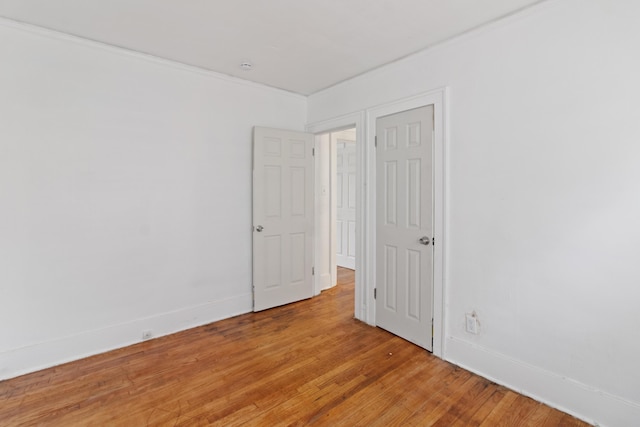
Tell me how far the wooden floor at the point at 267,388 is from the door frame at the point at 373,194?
0.40 metres

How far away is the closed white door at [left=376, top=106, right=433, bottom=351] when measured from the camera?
Result: 2.70 m

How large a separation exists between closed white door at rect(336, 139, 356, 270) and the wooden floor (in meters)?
2.87

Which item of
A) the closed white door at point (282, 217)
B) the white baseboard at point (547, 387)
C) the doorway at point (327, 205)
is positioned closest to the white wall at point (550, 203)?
the white baseboard at point (547, 387)

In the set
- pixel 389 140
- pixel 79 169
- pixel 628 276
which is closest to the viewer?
pixel 628 276

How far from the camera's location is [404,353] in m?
2.66

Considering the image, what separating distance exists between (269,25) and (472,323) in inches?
106

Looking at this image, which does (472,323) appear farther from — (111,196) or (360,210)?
(111,196)

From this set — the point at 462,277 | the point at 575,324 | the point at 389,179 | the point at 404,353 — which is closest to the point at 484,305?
the point at 462,277

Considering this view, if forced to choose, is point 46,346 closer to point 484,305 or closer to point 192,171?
point 192,171

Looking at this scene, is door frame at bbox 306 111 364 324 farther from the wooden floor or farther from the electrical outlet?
the electrical outlet

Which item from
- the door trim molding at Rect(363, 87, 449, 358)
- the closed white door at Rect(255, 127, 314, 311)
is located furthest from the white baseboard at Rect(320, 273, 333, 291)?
the door trim molding at Rect(363, 87, 449, 358)

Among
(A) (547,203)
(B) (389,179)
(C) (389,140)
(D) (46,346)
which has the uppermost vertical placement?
(C) (389,140)

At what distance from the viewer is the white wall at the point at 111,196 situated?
2363mm

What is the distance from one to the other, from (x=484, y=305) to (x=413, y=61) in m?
2.08
